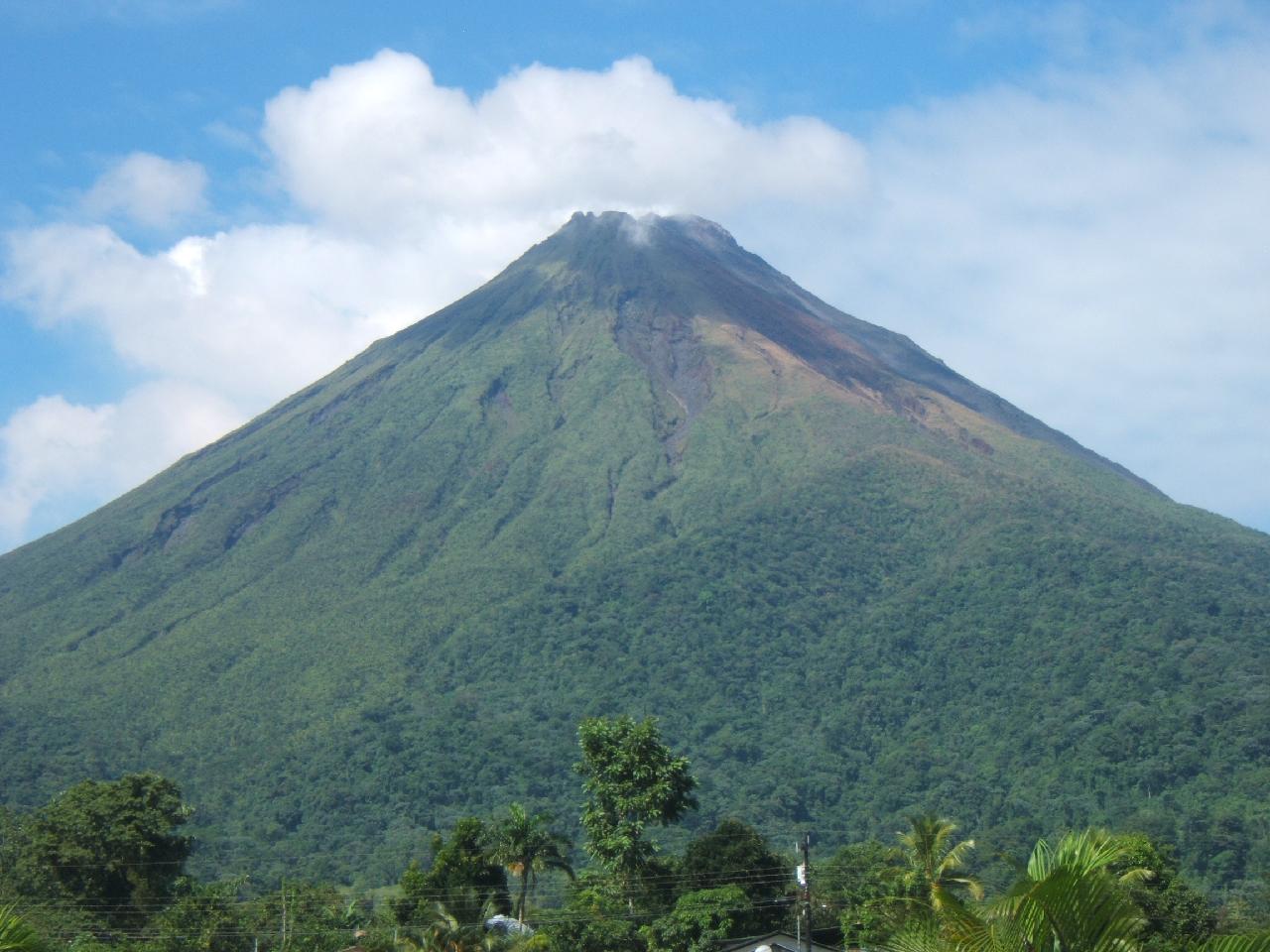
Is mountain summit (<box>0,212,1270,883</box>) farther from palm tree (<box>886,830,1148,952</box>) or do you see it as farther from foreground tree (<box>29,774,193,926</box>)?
palm tree (<box>886,830,1148,952</box>)

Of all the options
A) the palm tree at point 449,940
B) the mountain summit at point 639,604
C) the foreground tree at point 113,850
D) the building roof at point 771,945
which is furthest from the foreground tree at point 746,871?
the mountain summit at point 639,604

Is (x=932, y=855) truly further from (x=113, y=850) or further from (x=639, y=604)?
(x=639, y=604)

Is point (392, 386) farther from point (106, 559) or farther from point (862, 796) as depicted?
point (862, 796)

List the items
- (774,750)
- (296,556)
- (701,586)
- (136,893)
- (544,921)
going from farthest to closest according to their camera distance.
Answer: (296,556) → (701,586) → (774,750) → (136,893) → (544,921)

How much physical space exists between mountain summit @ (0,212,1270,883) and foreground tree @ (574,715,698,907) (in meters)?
42.2

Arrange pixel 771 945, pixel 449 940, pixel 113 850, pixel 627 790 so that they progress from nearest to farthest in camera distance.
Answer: pixel 449 940 < pixel 771 945 < pixel 627 790 < pixel 113 850

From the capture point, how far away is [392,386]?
17650 cm

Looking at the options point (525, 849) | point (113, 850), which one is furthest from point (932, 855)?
point (113, 850)

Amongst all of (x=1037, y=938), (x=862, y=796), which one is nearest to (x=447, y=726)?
(x=862, y=796)

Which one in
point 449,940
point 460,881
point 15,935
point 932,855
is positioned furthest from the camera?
point 460,881

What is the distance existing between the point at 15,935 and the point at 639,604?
396 ft

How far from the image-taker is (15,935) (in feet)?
26.0

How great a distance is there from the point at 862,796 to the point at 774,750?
993 cm

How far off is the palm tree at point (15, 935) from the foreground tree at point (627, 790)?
3386cm
